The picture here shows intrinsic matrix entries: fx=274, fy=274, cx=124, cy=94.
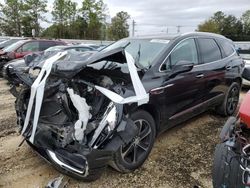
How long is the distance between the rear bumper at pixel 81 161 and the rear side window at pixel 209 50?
2707 mm

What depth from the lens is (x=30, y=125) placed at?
3254mm

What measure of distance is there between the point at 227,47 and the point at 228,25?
5523 centimetres

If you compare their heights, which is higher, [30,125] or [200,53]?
[200,53]

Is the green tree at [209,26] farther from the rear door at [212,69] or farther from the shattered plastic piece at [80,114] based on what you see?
the shattered plastic piece at [80,114]

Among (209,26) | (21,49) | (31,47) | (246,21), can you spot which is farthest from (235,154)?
(246,21)

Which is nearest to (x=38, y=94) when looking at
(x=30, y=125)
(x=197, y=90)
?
(x=30, y=125)

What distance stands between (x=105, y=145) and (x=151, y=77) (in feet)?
3.93

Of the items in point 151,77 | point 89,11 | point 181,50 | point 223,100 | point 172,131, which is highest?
point 89,11

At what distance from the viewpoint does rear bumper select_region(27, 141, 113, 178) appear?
270cm

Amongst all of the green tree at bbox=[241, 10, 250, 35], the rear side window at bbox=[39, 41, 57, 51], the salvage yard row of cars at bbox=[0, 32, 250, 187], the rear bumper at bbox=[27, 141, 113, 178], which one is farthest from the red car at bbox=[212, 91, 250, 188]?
the green tree at bbox=[241, 10, 250, 35]

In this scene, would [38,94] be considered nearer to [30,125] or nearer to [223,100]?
[30,125]

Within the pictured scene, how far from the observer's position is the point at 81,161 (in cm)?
273

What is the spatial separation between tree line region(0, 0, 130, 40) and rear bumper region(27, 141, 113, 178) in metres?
38.6

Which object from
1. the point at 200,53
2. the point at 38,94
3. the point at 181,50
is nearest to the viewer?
the point at 38,94
